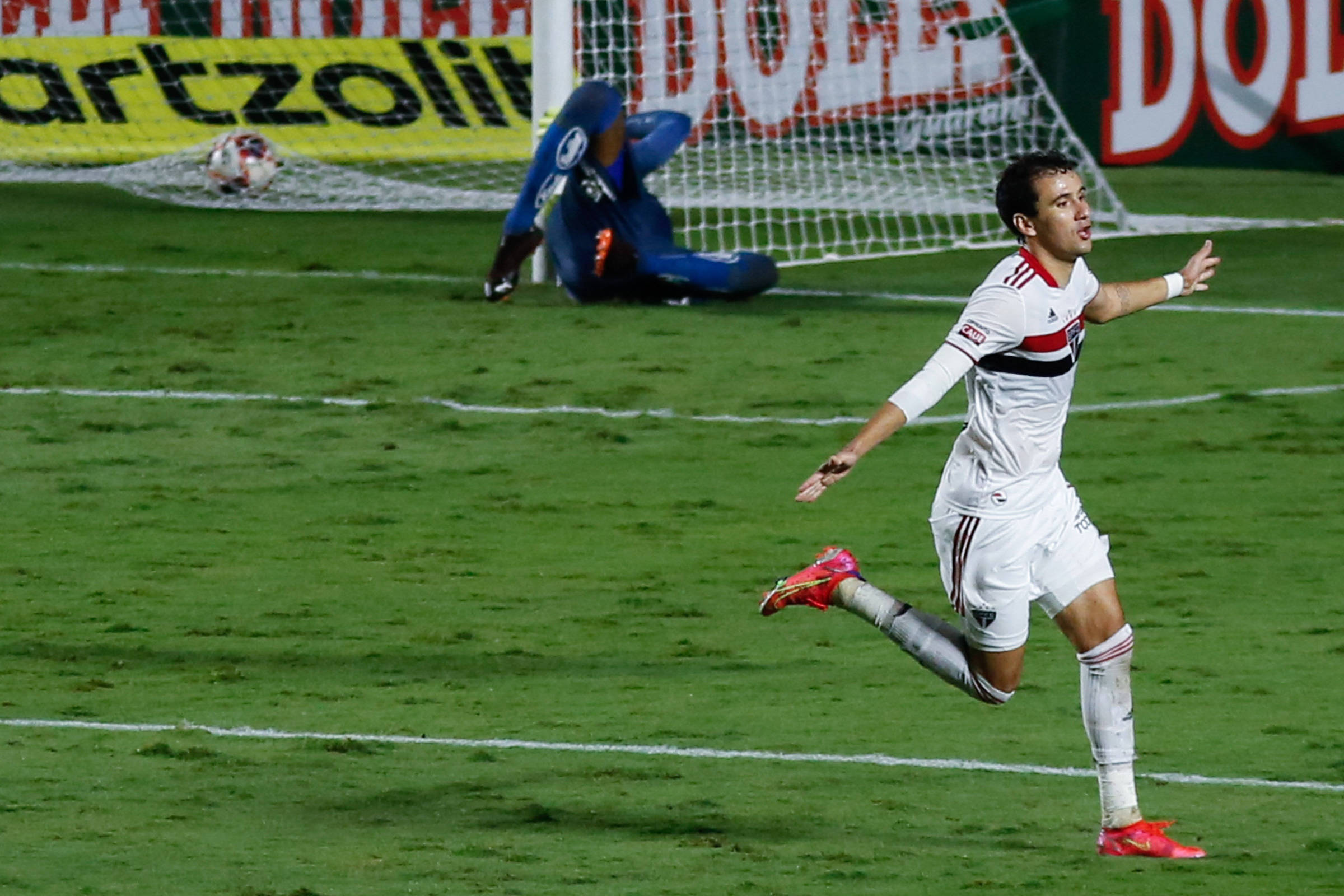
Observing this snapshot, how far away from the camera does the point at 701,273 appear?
13438 millimetres

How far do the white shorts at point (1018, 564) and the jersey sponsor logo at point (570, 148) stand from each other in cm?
785

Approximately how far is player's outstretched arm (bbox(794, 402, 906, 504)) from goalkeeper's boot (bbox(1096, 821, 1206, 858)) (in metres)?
0.93

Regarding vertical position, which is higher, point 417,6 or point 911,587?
point 417,6

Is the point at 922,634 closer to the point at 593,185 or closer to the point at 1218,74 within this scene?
the point at 593,185

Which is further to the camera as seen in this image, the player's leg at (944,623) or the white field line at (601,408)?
the white field line at (601,408)

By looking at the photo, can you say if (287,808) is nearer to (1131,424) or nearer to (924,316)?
(1131,424)

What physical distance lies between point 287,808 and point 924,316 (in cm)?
812

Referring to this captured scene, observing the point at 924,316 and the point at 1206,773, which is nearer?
the point at 1206,773

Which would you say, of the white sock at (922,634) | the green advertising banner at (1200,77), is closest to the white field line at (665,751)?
the white sock at (922,634)

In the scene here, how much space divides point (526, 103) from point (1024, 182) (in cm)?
1531

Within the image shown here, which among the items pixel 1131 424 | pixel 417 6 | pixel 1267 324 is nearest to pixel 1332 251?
pixel 1267 324

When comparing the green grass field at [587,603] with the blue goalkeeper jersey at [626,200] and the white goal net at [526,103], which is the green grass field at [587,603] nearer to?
the blue goalkeeper jersey at [626,200]

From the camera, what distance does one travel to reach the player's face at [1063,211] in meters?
5.20

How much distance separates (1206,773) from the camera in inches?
228
